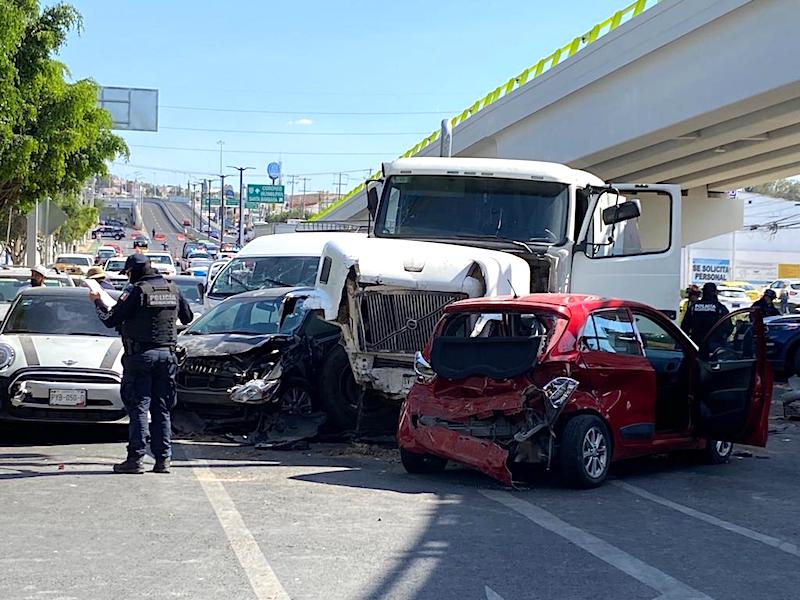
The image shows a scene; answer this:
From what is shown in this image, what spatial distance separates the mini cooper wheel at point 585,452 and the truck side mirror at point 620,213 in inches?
130

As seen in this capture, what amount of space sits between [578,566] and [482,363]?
9.11 feet

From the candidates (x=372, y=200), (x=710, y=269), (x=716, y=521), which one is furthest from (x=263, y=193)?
(x=716, y=521)

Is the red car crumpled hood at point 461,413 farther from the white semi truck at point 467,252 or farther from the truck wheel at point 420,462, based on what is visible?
the white semi truck at point 467,252

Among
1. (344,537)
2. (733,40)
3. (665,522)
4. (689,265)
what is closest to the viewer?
(344,537)

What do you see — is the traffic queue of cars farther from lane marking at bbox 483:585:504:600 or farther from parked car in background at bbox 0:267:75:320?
parked car in background at bbox 0:267:75:320

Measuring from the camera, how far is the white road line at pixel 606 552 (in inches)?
229

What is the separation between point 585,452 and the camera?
8.65 m

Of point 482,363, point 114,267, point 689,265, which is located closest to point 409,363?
point 482,363

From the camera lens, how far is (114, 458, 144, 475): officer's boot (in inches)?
349

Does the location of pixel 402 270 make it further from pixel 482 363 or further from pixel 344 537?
pixel 344 537

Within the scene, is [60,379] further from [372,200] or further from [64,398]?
[372,200]

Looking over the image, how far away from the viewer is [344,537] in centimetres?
686

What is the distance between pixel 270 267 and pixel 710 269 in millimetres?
47887

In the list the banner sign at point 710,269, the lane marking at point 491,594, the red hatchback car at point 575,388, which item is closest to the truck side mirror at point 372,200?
the red hatchback car at point 575,388
